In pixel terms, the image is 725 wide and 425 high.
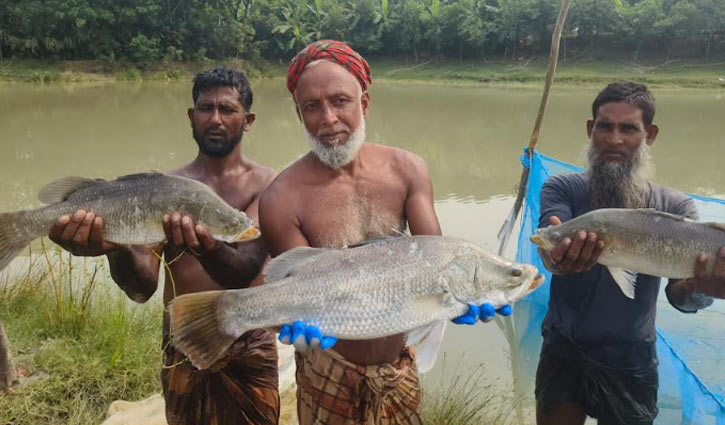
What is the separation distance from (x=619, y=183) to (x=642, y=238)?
471mm

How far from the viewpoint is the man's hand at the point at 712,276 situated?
253 cm

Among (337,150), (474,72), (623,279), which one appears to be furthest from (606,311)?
(474,72)

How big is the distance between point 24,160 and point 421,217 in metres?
12.7

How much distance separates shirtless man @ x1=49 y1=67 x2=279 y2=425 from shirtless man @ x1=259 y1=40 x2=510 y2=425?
14.9 inches

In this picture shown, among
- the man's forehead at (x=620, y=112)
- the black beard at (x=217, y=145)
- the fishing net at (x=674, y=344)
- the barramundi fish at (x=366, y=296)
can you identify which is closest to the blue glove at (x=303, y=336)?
the barramundi fish at (x=366, y=296)

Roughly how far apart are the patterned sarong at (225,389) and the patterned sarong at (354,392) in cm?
54

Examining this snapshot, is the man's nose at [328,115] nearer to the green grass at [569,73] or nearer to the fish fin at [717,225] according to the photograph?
the fish fin at [717,225]

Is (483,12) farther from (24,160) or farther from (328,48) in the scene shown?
(328,48)

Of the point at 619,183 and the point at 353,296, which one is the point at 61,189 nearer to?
the point at 353,296

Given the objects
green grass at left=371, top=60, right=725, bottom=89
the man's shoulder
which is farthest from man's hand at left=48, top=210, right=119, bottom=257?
Result: green grass at left=371, top=60, right=725, bottom=89

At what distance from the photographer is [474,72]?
36500mm

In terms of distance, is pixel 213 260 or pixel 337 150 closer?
pixel 337 150

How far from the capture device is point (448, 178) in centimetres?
1177

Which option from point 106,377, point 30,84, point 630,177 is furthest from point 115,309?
point 30,84
